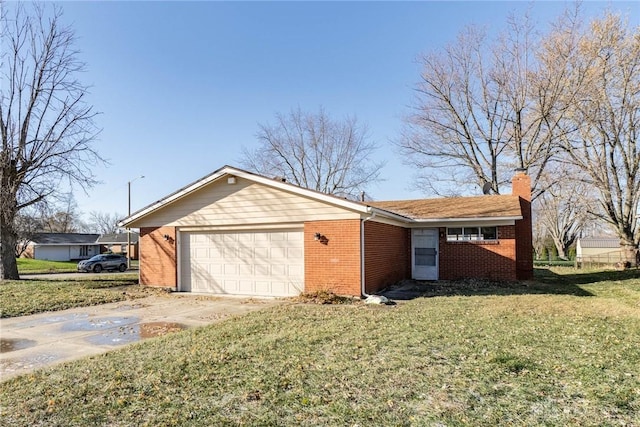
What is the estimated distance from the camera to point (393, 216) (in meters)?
12.7

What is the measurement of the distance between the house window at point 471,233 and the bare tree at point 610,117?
10773 mm

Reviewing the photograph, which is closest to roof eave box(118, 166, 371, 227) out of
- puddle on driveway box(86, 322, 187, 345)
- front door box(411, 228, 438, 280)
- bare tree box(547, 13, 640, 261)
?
puddle on driveway box(86, 322, 187, 345)

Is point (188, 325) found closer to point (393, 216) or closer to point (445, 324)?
point (445, 324)

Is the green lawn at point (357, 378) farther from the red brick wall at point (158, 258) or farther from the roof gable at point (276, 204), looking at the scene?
the red brick wall at point (158, 258)

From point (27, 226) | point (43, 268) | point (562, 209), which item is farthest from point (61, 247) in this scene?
point (562, 209)

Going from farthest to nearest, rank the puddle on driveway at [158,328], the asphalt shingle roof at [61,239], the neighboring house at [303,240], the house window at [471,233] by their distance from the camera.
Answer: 1. the asphalt shingle roof at [61,239]
2. the house window at [471,233]
3. the neighboring house at [303,240]
4. the puddle on driveway at [158,328]

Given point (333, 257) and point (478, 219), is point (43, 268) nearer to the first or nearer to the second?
point (333, 257)

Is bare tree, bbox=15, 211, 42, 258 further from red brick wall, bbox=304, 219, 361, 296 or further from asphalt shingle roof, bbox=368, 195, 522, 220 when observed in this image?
red brick wall, bbox=304, 219, 361, 296

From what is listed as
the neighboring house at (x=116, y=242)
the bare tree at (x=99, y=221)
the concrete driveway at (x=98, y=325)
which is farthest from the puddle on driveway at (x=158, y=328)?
the bare tree at (x=99, y=221)

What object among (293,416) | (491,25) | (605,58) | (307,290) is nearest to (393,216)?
(307,290)

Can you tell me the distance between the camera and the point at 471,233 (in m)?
15.1

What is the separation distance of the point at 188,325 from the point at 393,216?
279 inches

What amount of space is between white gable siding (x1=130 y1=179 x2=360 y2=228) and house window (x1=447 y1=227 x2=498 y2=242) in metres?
6.00

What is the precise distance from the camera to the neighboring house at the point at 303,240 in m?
11.2
